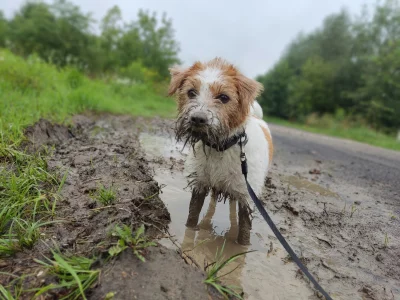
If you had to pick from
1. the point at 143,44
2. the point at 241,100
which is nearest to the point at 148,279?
the point at 241,100

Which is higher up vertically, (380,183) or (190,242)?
(380,183)

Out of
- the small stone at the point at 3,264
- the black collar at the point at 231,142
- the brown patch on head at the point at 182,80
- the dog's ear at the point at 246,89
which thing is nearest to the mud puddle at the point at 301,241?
the black collar at the point at 231,142

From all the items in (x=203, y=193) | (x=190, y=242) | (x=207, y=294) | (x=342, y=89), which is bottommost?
(x=190, y=242)

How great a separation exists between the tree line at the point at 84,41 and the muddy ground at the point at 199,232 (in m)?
24.2

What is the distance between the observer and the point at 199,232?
3.59 metres

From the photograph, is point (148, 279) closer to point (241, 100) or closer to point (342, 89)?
point (241, 100)

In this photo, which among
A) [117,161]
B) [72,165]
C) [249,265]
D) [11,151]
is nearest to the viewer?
[249,265]

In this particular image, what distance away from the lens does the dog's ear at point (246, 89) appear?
331 centimetres

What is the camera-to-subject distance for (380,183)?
22.5ft

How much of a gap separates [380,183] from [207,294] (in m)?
6.22

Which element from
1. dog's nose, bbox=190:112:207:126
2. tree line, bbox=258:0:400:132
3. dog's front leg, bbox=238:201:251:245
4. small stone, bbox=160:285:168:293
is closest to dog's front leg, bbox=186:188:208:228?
dog's front leg, bbox=238:201:251:245

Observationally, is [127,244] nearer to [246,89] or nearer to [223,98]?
[223,98]

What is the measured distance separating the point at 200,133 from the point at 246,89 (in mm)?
785

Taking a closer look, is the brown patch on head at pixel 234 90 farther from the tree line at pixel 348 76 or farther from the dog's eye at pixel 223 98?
the tree line at pixel 348 76
